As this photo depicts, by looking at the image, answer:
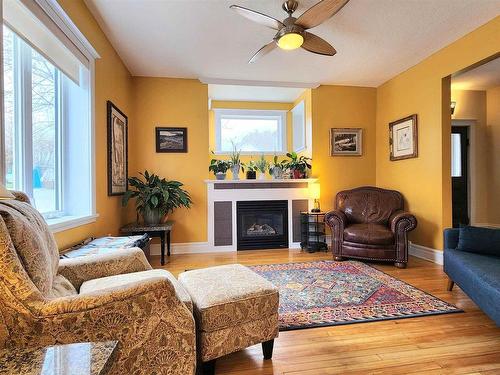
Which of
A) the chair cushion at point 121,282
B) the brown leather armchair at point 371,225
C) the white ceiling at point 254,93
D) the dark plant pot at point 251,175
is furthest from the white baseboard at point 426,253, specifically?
the chair cushion at point 121,282

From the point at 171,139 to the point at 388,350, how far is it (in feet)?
11.8

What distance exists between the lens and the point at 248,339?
1502 millimetres

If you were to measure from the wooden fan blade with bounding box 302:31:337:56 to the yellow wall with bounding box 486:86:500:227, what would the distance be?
12.6 feet

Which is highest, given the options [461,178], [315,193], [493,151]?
[493,151]

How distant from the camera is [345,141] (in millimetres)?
4551

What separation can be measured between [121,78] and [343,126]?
11.0ft

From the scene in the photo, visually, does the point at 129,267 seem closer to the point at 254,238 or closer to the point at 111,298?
the point at 111,298

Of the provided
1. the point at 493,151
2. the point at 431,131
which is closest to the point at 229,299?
the point at 431,131

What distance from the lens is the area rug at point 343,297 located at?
2078mm

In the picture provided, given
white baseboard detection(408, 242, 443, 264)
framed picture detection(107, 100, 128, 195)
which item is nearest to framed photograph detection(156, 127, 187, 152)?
framed picture detection(107, 100, 128, 195)

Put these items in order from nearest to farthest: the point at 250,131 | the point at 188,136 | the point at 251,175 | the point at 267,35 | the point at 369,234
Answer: the point at 267,35 → the point at 369,234 → the point at 188,136 → the point at 251,175 → the point at 250,131

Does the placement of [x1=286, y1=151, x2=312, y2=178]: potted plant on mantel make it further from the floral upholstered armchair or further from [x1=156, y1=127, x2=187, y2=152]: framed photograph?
the floral upholstered armchair

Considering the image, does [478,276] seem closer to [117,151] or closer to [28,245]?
[28,245]

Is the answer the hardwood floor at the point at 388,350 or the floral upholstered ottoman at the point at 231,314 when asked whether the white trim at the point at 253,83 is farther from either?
the hardwood floor at the point at 388,350
